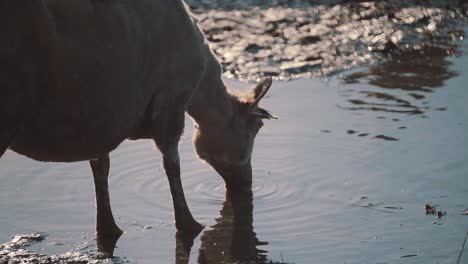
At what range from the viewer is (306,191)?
10164 millimetres

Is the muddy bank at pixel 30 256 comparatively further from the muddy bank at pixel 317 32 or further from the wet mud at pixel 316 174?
the muddy bank at pixel 317 32

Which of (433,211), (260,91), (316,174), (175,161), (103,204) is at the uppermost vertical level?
(260,91)

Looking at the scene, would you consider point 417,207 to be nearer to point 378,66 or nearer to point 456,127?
point 456,127

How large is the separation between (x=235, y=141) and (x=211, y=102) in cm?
49

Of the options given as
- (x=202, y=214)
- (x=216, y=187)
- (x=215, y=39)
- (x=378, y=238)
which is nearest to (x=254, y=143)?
(x=216, y=187)

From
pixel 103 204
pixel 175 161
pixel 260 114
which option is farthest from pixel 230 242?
pixel 260 114

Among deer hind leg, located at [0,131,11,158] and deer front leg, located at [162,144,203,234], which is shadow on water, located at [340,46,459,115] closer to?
deer front leg, located at [162,144,203,234]

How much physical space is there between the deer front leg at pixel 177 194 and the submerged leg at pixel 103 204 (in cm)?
46

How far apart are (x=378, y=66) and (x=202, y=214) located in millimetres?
4538

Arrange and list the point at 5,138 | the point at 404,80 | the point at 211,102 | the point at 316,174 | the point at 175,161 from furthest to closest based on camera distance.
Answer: the point at 404,80 < the point at 316,174 < the point at 211,102 < the point at 175,161 < the point at 5,138

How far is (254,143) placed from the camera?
1130 centimetres

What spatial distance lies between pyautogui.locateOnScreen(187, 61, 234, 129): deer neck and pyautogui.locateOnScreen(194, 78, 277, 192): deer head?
58 mm

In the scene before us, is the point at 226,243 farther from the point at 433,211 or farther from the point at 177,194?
the point at 433,211

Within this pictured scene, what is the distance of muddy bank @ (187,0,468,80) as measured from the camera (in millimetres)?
13820
